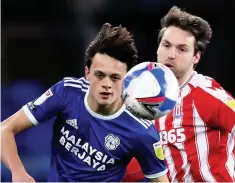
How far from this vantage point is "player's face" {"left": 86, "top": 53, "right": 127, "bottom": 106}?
13.5ft

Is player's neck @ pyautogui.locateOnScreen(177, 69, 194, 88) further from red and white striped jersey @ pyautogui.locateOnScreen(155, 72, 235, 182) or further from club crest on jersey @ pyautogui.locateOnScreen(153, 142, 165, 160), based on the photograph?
club crest on jersey @ pyautogui.locateOnScreen(153, 142, 165, 160)

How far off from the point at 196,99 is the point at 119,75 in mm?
819

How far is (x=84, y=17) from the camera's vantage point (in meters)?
8.87

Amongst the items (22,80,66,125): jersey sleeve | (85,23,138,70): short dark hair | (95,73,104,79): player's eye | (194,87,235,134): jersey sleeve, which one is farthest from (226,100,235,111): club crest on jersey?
(22,80,66,125): jersey sleeve

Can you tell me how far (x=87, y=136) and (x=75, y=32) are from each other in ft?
15.8

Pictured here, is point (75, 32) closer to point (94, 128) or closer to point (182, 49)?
point (182, 49)

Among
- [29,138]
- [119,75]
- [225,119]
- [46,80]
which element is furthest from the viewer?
[46,80]

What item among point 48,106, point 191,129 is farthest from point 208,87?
point 48,106

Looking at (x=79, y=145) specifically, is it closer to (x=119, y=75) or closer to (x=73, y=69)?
(x=119, y=75)

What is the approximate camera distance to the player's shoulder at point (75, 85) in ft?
14.3

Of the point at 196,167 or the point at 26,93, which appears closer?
the point at 196,167

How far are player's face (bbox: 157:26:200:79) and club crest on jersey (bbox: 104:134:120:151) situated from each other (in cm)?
69

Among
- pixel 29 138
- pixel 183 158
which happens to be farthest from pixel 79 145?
pixel 29 138

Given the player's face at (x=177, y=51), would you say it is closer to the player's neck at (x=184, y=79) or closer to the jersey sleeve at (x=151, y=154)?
the player's neck at (x=184, y=79)
